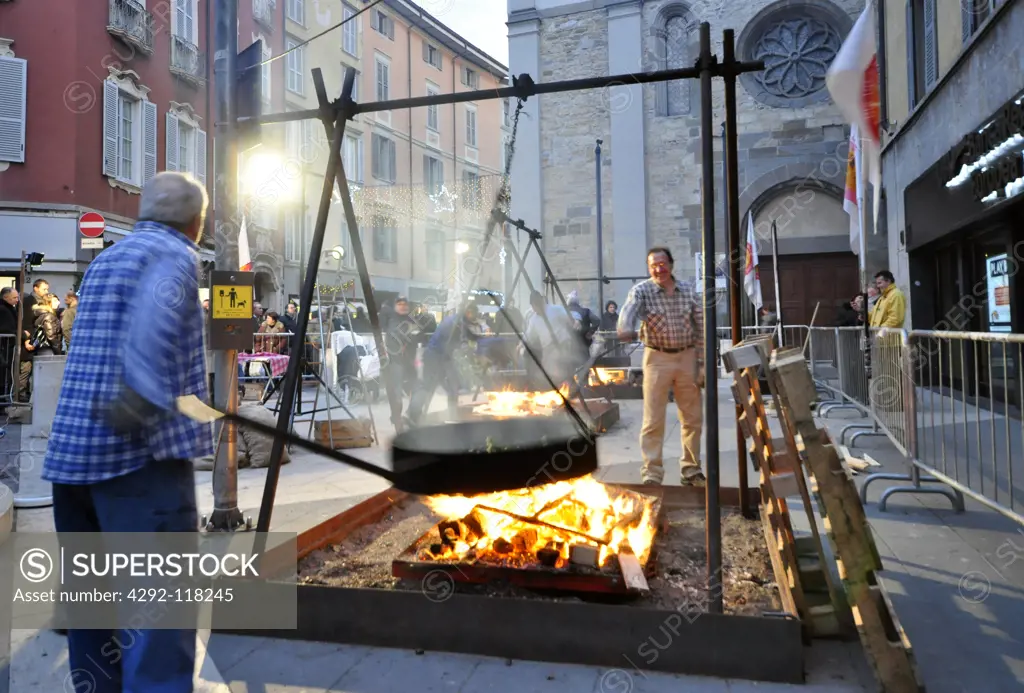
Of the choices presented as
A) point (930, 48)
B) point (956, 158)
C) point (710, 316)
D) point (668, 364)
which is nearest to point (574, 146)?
point (930, 48)

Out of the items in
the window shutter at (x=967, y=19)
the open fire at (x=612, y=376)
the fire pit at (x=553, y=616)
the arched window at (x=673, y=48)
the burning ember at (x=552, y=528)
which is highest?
the arched window at (x=673, y=48)

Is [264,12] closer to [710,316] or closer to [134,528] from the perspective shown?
[710,316]

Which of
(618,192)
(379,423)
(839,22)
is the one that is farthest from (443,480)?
(839,22)

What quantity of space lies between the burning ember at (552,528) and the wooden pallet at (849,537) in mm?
1090

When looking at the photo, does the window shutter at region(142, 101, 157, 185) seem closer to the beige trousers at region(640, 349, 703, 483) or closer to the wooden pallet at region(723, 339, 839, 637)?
the beige trousers at region(640, 349, 703, 483)

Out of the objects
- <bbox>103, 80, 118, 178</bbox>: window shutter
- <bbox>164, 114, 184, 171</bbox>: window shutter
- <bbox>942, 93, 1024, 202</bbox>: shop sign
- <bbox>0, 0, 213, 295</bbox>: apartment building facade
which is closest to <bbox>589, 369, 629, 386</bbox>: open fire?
<bbox>942, 93, 1024, 202</bbox>: shop sign

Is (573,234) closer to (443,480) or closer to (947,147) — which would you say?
(947,147)

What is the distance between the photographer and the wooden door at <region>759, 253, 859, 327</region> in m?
16.8

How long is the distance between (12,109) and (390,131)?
15.3m

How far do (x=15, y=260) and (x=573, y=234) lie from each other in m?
13.6

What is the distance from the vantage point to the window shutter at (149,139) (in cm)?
1847

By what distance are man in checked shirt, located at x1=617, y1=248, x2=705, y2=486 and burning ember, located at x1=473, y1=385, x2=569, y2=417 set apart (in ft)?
7.50

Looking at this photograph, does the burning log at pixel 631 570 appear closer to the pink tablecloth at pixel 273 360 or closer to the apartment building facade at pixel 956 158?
the apartment building facade at pixel 956 158

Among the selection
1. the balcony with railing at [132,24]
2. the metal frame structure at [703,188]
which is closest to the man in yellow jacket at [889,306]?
the metal frame structure at [703,188]
